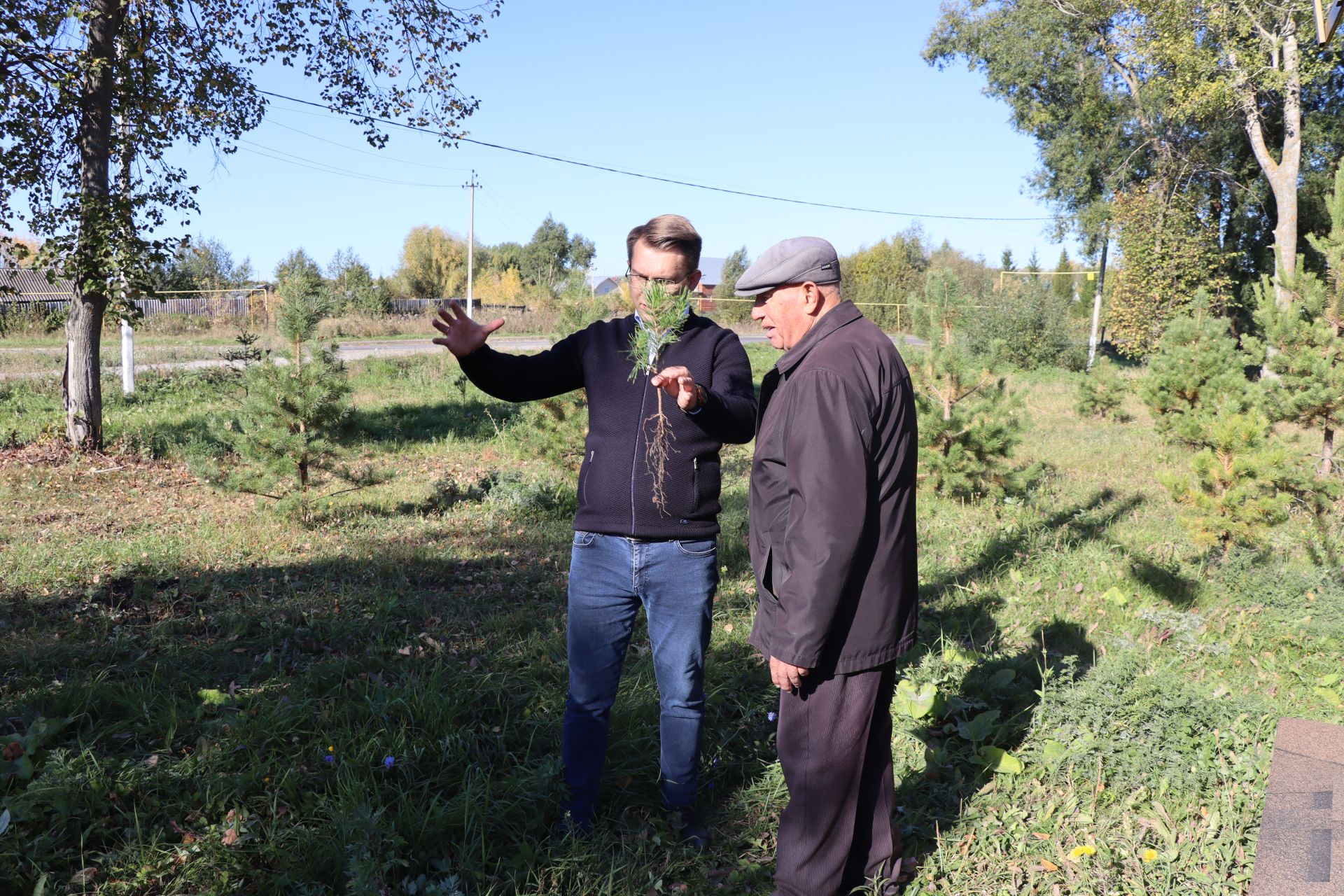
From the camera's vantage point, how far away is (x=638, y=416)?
8.99 ft

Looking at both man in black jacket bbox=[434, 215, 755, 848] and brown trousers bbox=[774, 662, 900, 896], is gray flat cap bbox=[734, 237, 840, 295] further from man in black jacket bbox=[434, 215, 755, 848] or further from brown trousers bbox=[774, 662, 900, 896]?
brown trousers bbox=[774, 662, 900, 896]

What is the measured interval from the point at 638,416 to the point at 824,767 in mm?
1114

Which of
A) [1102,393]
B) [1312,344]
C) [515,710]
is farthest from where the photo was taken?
[1102,393]

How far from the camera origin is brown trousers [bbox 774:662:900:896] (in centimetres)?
237

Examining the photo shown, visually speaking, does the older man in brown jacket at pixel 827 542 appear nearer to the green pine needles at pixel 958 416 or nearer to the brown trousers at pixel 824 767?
the brown trousers at pixel 824 767

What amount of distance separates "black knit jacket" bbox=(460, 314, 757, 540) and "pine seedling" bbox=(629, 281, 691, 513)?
2 centimetres

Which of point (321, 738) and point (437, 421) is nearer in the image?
point (321, 738)

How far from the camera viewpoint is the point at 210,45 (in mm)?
9711

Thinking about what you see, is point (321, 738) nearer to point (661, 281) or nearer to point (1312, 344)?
point (661, 281)

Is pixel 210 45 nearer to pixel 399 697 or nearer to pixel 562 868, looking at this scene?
pixel 399 697

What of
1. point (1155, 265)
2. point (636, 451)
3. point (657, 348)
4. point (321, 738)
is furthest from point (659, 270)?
point (1155, 265)

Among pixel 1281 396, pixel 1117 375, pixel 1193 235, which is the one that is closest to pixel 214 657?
pixel 1281 396

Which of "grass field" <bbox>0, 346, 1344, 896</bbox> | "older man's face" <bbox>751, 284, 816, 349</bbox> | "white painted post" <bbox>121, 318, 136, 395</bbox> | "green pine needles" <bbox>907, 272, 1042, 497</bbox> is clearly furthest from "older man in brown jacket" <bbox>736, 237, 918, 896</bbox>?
"white painted post" <bbox>121, 318, 136, 395</bbox>

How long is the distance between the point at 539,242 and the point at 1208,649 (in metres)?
64.3
